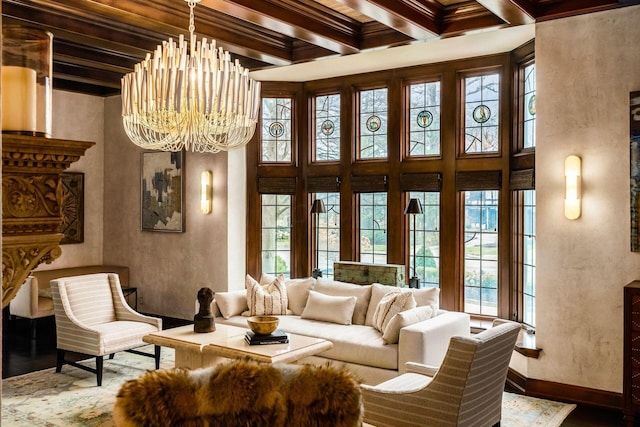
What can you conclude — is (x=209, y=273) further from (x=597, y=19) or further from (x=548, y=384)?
(x=597, y=19)

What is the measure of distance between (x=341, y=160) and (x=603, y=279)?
3.28 m

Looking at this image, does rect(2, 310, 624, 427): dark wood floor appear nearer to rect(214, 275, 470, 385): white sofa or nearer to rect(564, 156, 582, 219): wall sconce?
rect(214, 275, 470, 385): white sofa

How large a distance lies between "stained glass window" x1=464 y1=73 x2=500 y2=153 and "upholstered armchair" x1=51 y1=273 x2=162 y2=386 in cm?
370

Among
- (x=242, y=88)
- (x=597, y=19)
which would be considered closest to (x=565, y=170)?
(x=597, y=19)

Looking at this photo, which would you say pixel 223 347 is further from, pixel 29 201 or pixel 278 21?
pixel 29 201

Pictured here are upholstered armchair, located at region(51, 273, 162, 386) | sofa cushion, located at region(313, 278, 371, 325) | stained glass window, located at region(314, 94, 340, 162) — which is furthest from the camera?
stained glass window, located at region(314, 94, 340, 162)

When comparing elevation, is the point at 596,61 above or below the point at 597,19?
below

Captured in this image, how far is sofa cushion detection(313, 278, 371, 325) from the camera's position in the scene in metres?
5.37

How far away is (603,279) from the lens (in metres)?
4.45

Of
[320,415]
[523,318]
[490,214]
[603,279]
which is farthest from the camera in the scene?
[490,214]

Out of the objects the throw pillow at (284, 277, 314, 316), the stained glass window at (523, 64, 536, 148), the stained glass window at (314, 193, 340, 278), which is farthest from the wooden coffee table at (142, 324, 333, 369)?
the stained glass window at (523, 64, 536, 148)

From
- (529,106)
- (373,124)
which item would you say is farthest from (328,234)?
(529,106)

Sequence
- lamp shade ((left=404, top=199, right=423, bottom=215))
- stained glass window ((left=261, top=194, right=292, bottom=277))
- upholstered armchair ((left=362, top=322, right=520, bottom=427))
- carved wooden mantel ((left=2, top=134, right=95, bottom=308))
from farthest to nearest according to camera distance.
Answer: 1. stained glass window ((left=261, top=194, right=292, bottom=277))
2. lamp shade ((left=404, top=199, right=423, bottom=215))
3. upholstered armchair ((left=362, top=322, right=520, bottom=427))
4. carved wooden mantel ((left=2, top=134, right=95, bottom=308))

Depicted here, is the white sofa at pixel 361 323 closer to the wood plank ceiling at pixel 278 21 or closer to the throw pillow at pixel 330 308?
the throw pillow at pixel 330 308
